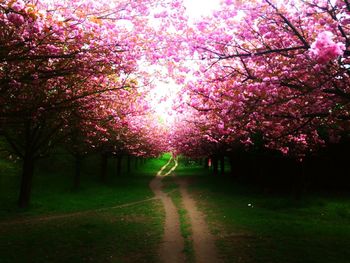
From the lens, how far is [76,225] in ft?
56.5

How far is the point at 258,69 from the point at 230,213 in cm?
1185

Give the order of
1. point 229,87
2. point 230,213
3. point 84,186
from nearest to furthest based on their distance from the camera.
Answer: point 229,87 → point 230,213 → point 84,186

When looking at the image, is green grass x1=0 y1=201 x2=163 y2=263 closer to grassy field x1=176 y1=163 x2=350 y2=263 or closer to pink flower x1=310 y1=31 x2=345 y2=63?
grassy field x1=176 y1=163 x2=350 y2=263

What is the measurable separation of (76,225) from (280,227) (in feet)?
32.2

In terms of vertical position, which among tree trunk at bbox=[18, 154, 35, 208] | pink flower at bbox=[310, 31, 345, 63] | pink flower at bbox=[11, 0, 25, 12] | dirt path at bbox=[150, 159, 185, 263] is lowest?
dirt path at bbox=[150, 159, 185, 263]

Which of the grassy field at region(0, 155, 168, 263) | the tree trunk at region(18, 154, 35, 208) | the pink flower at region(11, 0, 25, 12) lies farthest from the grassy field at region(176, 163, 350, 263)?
the tree trunk at region(18, 154, 35, 208)

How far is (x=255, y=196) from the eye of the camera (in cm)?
2872

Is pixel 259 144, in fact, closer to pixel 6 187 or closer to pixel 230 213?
pixel 230 213

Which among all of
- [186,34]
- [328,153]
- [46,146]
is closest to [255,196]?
[328,153]

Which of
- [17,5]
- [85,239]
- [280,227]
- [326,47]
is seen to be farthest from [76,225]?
[326,47]

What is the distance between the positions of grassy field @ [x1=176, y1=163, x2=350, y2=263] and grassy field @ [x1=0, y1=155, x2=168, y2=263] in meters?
3.13

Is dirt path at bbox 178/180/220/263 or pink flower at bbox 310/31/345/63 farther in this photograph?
dirt path at bbox 178/180/220/263

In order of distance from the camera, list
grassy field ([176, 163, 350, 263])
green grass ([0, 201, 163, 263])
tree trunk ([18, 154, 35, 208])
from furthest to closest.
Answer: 1. tree trunk ([18, 154, 35, 208])
2. grassy field ([176, 163, 350, 263])
3. green grass ([0, 201, 163, 263])

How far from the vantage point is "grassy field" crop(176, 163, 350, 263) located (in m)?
12.1
